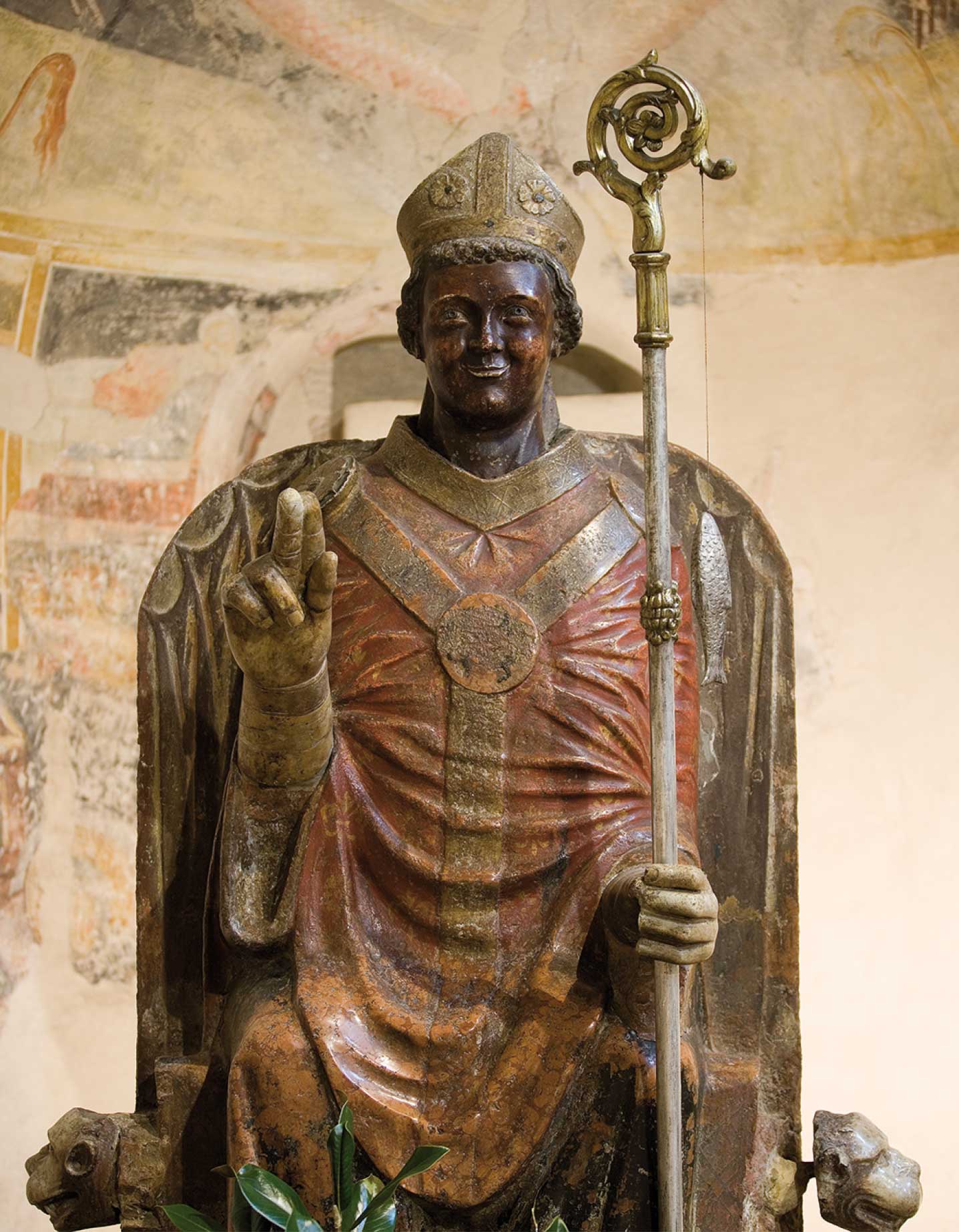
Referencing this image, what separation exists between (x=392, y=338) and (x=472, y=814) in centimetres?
241

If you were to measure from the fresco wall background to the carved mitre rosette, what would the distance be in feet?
5.70

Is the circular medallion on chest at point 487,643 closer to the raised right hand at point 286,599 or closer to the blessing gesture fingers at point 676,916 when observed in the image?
the raised right hand at point 286,599

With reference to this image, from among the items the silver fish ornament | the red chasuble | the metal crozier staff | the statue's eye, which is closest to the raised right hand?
the red chasuble

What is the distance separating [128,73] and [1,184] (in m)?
0.45

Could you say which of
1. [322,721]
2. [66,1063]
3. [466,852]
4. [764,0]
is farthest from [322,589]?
[764,0]

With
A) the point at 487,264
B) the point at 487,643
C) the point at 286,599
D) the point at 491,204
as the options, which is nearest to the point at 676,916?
the point at 487,643

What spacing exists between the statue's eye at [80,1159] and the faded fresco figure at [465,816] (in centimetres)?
1

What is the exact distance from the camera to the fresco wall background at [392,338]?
5.30 metres

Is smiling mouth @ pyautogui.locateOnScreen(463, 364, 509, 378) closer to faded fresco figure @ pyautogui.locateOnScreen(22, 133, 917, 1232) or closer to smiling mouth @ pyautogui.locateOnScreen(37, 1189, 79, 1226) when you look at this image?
faded fresco figure @ pyautogui.locateOnScreen(22, 133, 917, 1232)

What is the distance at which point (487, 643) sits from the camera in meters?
3.55

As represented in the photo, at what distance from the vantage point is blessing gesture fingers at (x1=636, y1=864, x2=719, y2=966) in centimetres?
310

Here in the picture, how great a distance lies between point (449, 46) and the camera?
5.50m

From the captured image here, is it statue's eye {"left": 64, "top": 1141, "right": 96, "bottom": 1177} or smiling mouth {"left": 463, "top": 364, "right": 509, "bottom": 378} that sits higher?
smiling mouth {"left": 463, "top": 364, "right": 509, "bottom": 378}

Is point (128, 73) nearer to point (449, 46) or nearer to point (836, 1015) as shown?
point (449, 46)
